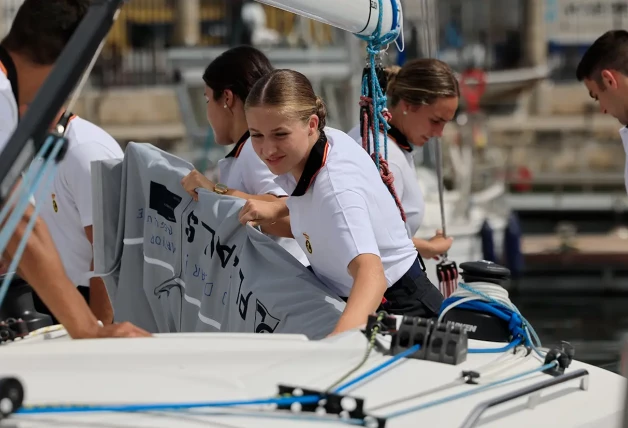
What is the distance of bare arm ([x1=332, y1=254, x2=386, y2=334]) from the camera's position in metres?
2.82

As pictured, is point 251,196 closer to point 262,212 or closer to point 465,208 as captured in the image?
point 262,212

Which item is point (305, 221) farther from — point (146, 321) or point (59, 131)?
point (146, 321)

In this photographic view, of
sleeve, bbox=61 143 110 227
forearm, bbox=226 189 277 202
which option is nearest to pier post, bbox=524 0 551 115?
sleeve, bbox=61 143 110 227

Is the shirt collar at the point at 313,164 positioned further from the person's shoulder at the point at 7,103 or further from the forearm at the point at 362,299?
the person's shoulder at the point at 7,103

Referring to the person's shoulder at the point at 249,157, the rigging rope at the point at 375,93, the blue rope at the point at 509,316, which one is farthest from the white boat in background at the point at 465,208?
the blue rope at the point at 509,316

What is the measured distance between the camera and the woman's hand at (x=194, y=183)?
380 centimetres

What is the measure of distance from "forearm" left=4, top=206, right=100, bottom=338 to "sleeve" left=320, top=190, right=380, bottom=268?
73 cm

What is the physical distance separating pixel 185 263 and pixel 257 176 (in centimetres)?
41

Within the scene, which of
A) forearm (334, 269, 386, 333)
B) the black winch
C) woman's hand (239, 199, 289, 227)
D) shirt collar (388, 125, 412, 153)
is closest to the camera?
forearm (334, 269, 386, 333)

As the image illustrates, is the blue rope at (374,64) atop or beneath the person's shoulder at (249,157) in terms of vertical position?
atop

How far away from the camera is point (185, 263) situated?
3.88 m

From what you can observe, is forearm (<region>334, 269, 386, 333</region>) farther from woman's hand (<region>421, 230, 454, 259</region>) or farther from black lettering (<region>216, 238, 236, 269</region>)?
woman's hand (<region>421, 230, 454, 259</region>)

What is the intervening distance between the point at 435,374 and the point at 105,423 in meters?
0.80

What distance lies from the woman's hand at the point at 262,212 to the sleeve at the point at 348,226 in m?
0.45
